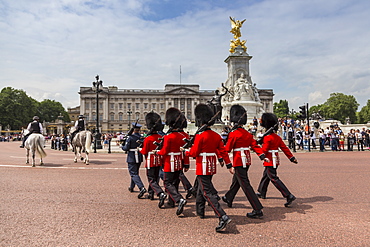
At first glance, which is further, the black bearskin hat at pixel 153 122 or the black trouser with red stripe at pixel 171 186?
the black bearskin hat at pixel 153 122

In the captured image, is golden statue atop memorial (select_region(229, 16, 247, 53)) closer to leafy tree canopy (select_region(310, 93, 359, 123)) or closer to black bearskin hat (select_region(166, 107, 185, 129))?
black bearskin hat (select_region(166, 107, 185, 129))

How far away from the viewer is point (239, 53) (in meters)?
39.6

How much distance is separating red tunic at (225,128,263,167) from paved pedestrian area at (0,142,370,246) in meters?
1.01

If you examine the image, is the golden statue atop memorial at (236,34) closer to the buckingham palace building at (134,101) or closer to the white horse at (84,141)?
the white horse at (84,141)

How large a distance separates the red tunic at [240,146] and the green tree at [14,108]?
85.7 m

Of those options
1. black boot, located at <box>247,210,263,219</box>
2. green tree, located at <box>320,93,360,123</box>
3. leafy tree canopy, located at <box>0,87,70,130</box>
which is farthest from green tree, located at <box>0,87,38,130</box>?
green tree, located at <box>320,93,360,123</box>

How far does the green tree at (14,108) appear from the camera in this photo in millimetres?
78312

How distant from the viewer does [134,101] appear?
11494cm

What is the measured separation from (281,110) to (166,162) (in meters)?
108

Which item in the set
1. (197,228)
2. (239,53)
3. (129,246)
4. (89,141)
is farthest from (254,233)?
(239,53)

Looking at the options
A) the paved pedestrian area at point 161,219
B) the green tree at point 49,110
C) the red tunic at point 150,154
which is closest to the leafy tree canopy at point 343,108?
the green tree at point 49,110

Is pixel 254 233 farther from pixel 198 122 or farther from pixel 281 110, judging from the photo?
pixel 281 110

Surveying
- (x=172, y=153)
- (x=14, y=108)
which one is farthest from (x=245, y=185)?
(x=14, y=108)

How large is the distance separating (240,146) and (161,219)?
1972 mm
